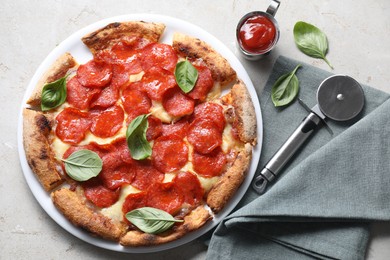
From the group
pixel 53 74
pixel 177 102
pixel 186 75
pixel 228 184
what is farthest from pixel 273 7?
pixel 53 74

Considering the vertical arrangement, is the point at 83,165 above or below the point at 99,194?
above

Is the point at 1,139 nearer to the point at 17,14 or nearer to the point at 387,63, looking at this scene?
the point at 17,14

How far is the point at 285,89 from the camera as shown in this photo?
4.04 m

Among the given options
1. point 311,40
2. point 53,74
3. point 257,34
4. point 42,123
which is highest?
point 257,34

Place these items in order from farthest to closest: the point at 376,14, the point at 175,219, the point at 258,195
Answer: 1. the point at 376,14
2. the point at 258,195
3. the point at 175,219

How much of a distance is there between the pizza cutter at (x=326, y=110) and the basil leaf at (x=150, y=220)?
0.75m

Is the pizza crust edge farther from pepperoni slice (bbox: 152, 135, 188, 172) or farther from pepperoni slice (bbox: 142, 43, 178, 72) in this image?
pepperoni slice (bbox: 142, 43, 178, 72)

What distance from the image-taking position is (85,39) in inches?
155

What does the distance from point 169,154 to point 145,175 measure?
0.79 ft

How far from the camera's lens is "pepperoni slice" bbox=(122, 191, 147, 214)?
12.4 ft

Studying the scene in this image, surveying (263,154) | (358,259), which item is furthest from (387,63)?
(358,259)

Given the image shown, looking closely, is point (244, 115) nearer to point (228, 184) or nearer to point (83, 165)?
point (228, 184)

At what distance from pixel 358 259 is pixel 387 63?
1605 millimetres

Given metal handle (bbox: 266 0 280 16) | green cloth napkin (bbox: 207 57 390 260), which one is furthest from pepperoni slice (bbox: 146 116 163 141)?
metal handle (bbox: 266 0 280 16)
